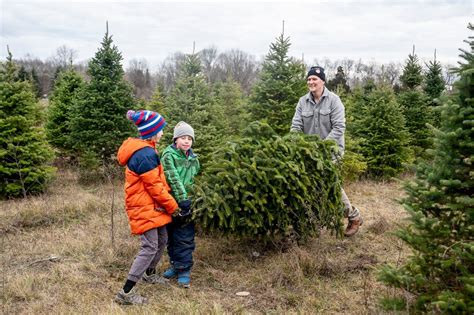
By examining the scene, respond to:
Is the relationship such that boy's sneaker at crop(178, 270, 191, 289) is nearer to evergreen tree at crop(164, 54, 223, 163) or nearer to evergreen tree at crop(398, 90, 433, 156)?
evergreen tree at crop(164, 54, 223, 163)

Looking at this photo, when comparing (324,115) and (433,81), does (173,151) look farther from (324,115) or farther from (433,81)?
(433,81)

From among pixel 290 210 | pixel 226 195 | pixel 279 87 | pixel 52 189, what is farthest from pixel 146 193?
pixel 52 189

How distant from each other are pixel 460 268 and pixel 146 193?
2.96 metres

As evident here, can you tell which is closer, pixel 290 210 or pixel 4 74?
pixel 290 210

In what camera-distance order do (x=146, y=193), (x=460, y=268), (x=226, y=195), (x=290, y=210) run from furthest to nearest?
(x=290, y=210), (x=226, y=195), (x=146, y=193), (x=460, y=268)

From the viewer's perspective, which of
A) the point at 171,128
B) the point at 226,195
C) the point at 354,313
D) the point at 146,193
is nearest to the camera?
the point at 354,313

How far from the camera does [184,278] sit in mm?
4883

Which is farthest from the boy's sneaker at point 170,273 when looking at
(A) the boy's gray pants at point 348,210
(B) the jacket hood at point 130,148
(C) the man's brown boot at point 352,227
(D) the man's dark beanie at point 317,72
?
(D) the man's dark beanie at point 317,72

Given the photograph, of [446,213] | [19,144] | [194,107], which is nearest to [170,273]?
[446,213]

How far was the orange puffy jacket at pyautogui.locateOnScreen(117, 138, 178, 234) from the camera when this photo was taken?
14.4ft

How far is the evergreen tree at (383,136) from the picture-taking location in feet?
38.8

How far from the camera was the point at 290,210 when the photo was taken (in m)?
5.16

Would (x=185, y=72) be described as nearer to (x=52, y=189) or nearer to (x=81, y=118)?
(x=81, y=118)

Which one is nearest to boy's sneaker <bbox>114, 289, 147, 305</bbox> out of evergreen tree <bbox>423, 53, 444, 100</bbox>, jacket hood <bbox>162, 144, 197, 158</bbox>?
jacket hood <bbox>162, 144, 197, 158</bbox>
